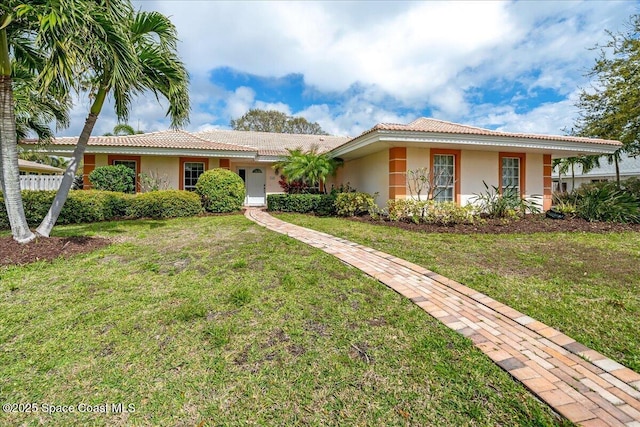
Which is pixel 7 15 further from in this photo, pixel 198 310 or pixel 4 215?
pixel 4 215

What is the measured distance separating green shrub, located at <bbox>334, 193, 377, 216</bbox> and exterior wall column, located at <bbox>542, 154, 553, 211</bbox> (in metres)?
7.58

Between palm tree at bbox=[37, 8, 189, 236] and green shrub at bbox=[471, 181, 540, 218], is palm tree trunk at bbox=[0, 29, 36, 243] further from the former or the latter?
green shrub at bbox=[471, 181, 540, 218]

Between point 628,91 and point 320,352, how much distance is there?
20.1 meters

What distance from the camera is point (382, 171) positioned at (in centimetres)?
1187

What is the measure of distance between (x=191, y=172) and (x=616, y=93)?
21.8 metres

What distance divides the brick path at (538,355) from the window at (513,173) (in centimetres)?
987

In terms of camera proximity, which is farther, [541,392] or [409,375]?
[409,375]

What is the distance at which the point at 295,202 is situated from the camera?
43.8 ft

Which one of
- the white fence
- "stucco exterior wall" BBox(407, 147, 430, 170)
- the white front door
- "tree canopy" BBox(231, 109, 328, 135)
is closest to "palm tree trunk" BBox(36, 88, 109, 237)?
"stucco exterior wall" BBox(407, 147, 430, 170)

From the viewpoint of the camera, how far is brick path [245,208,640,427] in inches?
78.7

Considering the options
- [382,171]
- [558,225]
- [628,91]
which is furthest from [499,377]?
[628,91]

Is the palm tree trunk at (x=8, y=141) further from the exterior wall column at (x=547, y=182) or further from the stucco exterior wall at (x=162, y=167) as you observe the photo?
the exterior wall column at (x=547, y=182)

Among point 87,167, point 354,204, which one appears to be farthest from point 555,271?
point 87,167

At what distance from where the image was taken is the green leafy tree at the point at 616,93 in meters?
13.9
